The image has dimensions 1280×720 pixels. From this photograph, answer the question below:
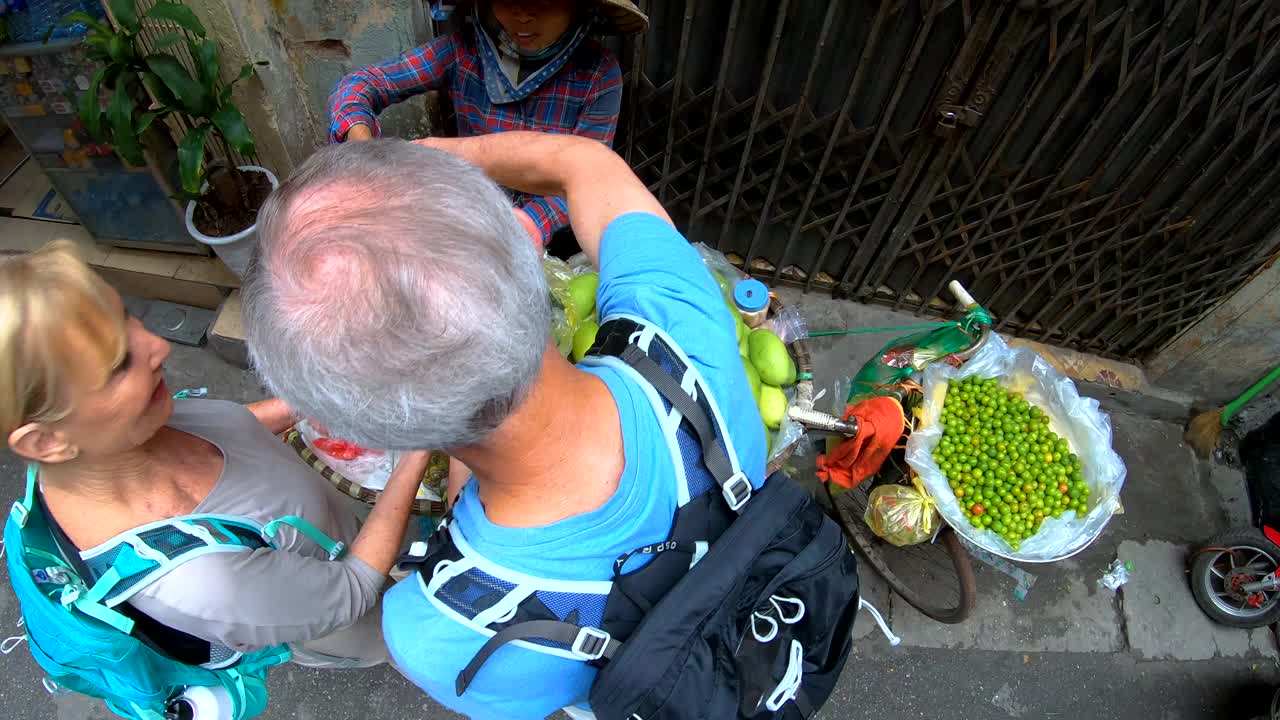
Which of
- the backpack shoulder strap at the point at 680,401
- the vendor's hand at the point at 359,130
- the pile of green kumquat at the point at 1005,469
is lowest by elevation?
the pile of green kumquat at the point at 1005,469

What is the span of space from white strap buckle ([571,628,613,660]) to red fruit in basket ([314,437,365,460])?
112 cm

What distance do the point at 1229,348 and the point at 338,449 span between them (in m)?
4.08

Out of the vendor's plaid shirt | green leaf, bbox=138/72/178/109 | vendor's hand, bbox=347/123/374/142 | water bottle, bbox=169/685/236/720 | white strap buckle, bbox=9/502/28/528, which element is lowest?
water bottle, bbox=169/685/236/720

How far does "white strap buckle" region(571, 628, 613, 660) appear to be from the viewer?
1.09 metres

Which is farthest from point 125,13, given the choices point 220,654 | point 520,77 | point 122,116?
point 220,654

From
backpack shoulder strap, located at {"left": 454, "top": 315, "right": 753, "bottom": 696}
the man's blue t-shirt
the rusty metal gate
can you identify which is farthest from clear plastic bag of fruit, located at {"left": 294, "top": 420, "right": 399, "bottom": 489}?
the rusty metal gate

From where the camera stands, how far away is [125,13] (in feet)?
7.44

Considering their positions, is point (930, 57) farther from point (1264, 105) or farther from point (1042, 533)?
point (1042, 533)

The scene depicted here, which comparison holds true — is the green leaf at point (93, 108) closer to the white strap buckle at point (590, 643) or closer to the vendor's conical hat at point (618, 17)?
the vendor's conical hat at point (618, 17)

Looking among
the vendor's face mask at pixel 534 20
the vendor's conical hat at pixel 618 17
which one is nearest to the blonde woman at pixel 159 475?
the vendor's face mask at pixel 534 20

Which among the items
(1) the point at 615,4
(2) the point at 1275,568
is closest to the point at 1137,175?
(2) the point at 1275,568

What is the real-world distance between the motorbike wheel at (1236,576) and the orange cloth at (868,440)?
1969 mm

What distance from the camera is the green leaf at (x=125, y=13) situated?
226 cm

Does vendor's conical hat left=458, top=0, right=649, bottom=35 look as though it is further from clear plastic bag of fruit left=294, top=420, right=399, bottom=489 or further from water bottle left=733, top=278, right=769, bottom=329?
clear plastic bag of fruit left=294, top=420, right=399, bottom=489
